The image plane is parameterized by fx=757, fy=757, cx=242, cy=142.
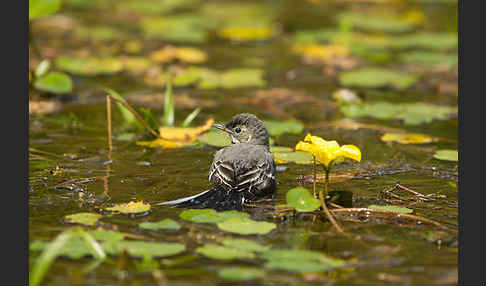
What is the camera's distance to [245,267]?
16.6 feet

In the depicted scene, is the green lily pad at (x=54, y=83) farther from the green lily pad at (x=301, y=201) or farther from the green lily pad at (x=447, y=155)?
the green lily pad at (x=301, y=201)

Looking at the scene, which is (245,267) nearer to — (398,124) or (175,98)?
(398,124)

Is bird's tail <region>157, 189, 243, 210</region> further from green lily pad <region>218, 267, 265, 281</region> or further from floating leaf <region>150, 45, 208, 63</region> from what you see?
floating leaf <region>150, 45, 208, 63</region>

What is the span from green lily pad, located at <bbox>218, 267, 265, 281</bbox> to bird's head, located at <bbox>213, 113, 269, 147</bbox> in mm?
2577

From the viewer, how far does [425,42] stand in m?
13.7

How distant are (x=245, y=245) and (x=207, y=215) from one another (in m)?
0.66

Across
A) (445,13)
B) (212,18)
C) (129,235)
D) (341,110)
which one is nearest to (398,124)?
(341,110)

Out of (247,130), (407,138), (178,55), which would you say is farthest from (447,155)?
(178,55)

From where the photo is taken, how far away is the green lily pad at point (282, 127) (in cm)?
879

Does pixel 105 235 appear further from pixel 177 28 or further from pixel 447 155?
pixel 177 28

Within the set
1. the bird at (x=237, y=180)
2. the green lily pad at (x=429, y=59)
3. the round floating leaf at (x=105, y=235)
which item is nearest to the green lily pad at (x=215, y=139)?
the bird at (x=237, y=180)

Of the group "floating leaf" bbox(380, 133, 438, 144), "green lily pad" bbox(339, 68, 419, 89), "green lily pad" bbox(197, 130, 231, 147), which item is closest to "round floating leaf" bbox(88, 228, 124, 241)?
"green lily pad" bbox(197, 130, 231, 147)

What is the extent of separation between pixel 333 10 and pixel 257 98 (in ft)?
22.4

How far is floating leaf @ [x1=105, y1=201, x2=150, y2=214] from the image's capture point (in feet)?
20.0
